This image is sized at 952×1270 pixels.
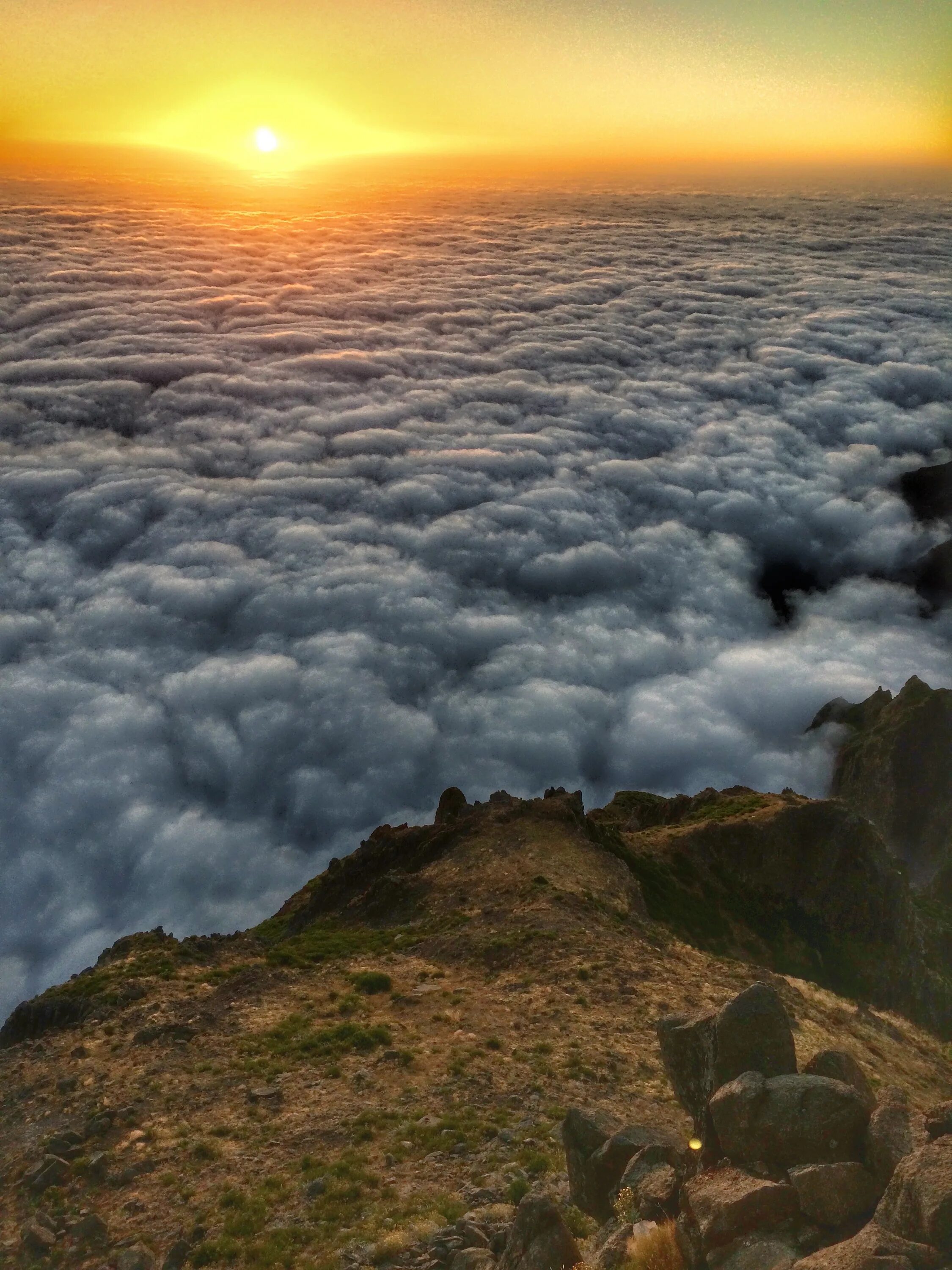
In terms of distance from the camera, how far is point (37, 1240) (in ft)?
77.1

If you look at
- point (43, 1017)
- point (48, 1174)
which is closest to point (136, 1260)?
point (48, 1174)

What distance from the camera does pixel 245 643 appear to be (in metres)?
186

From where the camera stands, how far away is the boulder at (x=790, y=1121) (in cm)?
1661

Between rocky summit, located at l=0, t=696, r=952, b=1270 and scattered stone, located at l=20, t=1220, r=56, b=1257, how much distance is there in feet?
0.19

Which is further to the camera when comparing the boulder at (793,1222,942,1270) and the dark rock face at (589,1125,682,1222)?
the dark rock face at (589,1125,682,1222)

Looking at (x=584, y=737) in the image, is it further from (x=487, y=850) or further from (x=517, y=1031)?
(x=517, y=1031)

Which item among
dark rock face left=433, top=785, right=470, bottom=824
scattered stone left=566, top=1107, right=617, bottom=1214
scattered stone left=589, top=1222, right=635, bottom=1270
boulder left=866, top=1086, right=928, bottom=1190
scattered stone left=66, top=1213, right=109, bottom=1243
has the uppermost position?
boulder left=866, top=1086, right=928, bottom=1190

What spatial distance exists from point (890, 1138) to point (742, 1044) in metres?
4.21

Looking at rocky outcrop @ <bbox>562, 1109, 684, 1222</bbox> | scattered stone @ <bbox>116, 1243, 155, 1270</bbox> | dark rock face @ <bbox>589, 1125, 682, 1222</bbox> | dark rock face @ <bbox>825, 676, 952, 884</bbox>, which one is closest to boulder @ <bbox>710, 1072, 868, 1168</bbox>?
rocky outcrop @ <bbox>562, 1109, 684, 1222</bbox>

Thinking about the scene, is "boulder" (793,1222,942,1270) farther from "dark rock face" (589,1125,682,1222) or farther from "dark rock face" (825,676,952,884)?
"dark rock face" (825,676,952,884)

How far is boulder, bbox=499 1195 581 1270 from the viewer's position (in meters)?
16.7

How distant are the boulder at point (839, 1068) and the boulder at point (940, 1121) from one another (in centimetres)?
207

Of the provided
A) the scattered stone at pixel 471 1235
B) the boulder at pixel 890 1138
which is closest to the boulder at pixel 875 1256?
the boulder at pixel 890 1138

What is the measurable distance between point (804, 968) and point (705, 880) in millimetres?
7725
